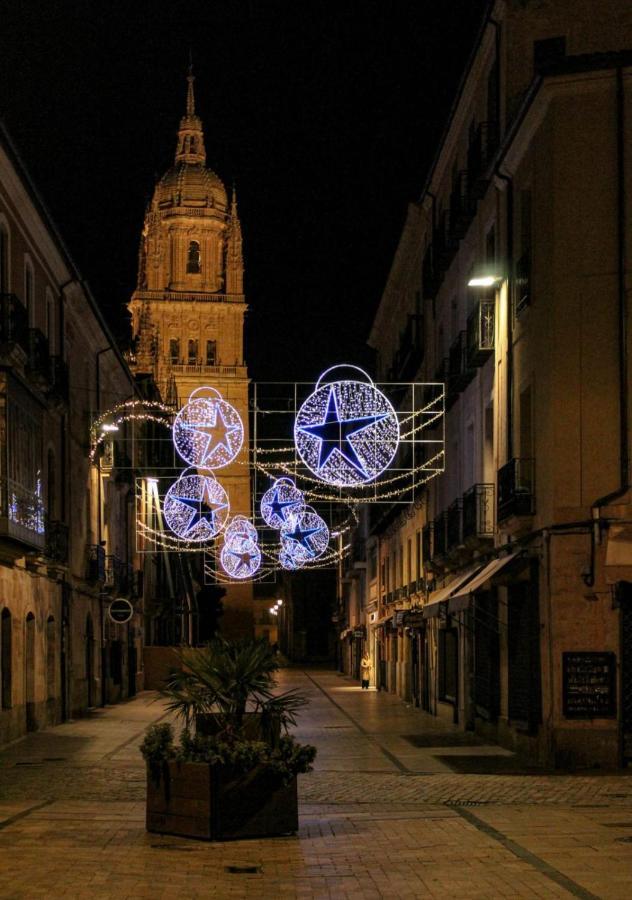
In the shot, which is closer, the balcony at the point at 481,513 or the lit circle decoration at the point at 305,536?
the balcony at the point at 481,513

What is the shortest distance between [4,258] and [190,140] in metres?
95.0

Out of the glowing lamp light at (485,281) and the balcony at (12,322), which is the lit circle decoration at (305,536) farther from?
the glowing lamp light at (485,281)

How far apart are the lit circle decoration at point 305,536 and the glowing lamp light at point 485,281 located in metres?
18.3

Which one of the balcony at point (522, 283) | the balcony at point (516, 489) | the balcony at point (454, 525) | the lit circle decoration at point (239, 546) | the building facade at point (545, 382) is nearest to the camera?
the building facade at point (545, 382)

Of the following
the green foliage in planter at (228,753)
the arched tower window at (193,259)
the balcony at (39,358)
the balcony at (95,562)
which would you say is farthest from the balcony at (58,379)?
the arched tower window at (193,259)

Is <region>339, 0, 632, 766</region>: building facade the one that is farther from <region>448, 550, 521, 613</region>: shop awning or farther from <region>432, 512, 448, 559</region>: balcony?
<region>432, 512, 448, 559</region>: balcony

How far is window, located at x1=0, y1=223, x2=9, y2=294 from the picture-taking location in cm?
2675

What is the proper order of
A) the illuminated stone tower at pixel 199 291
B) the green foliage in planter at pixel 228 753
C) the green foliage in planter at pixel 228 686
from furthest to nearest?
1. the illuminated stone tower at pixel 199 291
2. the green foliage in planter at pixel 228 686
3. the green foliage in planter at pixel 228 753

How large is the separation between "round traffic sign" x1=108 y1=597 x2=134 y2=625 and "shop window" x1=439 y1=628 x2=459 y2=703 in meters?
8.53

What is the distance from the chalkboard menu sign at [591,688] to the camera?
67.9 feet

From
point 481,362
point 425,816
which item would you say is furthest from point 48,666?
point 425,816

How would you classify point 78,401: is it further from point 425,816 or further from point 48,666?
point 425,816

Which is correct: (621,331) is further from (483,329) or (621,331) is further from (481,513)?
(481,513)

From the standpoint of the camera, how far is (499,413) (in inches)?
1000
